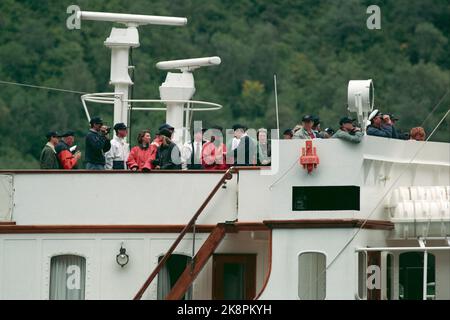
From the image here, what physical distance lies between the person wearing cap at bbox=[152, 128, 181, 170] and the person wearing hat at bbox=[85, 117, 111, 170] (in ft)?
3.24

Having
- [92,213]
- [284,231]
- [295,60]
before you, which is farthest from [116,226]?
[295,60]

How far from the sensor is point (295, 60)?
9644 centimetres

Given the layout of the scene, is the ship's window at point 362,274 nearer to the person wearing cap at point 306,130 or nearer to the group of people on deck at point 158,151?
the person wearing cap at point 306,130

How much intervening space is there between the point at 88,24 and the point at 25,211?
58124 millimetres

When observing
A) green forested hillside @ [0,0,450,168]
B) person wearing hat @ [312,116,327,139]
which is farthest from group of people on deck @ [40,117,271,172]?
green forested hillside @ [0,0,450,168]

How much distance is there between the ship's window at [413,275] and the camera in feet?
102

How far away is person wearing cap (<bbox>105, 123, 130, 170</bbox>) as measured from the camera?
3269cm

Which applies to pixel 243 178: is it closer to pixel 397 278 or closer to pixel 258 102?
pixel 397 278

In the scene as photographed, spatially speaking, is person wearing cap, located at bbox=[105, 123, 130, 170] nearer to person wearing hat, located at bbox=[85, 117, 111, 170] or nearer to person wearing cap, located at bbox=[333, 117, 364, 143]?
person wearing hat, located at bbox=[85, 117, 111, 170]

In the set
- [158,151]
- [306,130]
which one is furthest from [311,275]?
[158,151]

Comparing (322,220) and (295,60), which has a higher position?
(295,60)

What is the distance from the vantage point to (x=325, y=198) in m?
29.5

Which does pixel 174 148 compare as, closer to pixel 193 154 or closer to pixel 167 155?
pixel 167 155
